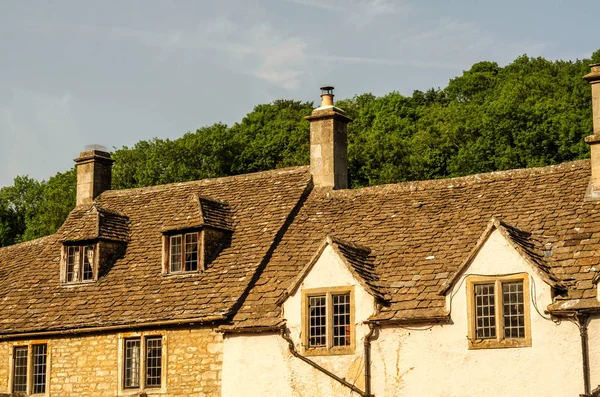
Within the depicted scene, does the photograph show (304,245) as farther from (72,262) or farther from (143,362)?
(72,262)

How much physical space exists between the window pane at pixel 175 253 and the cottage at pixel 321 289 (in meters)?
0.06

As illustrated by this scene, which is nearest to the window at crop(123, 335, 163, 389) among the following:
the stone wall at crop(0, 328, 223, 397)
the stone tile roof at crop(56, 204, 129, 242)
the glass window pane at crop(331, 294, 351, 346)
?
the stone wall at crop(0, 328, 223, 397)

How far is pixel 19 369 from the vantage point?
29.6 metres

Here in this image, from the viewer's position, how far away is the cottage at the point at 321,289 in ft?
75.9

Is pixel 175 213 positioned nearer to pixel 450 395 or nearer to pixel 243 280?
pixel 243 280

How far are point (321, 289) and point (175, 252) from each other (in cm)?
600

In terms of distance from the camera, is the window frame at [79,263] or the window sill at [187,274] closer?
the window sill at [187,274]

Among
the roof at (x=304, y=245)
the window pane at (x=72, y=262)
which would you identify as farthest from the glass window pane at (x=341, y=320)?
the window pane at (x=72, y=262)

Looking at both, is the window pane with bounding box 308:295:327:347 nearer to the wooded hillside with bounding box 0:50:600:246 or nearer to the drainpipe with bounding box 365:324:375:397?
the drainpipe with bounding box 365:324:375:397

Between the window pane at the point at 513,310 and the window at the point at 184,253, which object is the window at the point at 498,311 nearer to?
the window pane at the point at 513,310

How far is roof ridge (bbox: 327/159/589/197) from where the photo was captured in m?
27.6

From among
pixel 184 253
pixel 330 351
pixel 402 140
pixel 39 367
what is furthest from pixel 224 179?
pixel 402 140

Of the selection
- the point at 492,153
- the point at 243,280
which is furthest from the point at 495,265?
the point at 492,153

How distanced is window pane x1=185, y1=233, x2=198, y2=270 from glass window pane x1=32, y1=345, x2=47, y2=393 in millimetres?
4685
